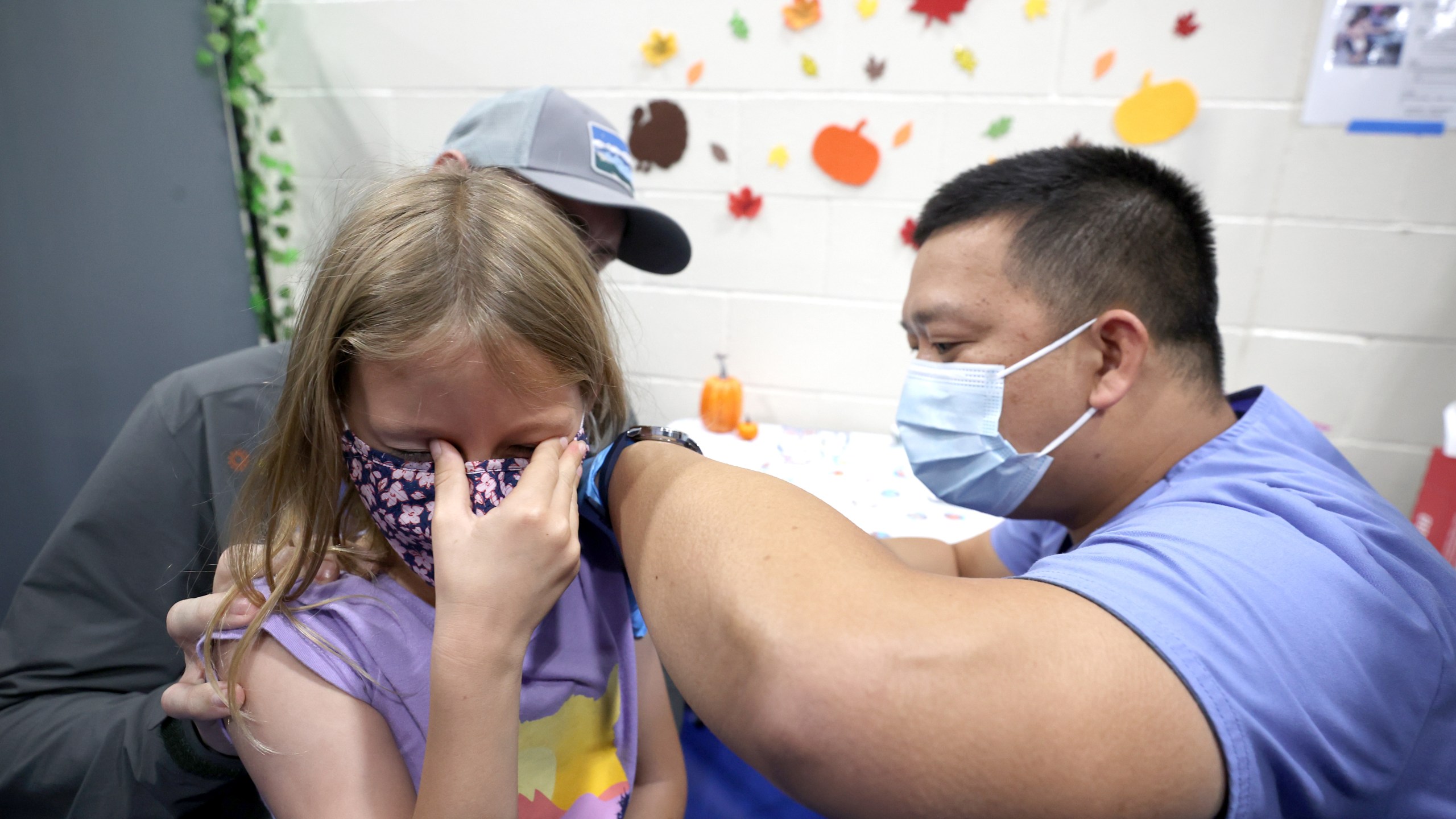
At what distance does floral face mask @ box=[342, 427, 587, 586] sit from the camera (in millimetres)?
808

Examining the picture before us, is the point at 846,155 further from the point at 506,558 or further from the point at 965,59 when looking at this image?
the point at 506,558

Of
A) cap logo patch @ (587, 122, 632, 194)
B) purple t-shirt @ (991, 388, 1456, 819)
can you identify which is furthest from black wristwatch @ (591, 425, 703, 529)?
cap logo patch @ (587, 122, 632, 194)

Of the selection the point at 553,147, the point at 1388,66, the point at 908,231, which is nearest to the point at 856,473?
the point at 908,231

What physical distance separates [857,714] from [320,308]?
0.80 meters

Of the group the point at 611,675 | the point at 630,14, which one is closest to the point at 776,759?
the point at 611,675

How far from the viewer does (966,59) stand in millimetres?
1962

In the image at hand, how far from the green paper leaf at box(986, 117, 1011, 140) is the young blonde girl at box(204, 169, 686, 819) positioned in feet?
5.01

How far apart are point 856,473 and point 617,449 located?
1.24 metres

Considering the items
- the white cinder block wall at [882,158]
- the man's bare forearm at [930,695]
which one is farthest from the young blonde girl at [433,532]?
the white cinder block wall at [882,158]

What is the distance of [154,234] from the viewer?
212 cm

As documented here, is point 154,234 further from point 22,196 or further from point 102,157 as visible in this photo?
point 22,196

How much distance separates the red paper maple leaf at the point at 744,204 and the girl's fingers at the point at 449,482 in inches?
63.5

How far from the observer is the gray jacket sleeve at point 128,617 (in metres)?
1.04

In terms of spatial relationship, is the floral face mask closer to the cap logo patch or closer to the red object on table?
the cap logo patch
